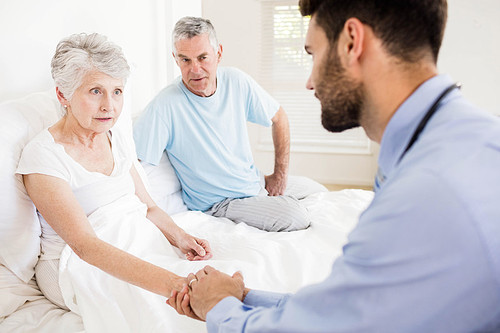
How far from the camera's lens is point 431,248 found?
0.71 metres

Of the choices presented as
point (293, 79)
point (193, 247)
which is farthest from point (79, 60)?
point (293, 79)

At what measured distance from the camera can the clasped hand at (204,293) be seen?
3.89 ft

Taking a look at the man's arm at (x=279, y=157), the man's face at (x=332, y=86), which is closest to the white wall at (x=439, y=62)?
the man's arm at (x=279, y=157)

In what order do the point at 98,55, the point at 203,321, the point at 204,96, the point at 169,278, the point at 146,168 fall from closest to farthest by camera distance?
the point at 203,321 < the point at 169,278 < the point at 98,55 < the point at 146,168 < the point at 204,96

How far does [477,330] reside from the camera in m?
0.75

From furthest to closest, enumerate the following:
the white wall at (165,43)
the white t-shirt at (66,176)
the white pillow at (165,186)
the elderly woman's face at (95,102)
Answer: the white pillow at (165,186), the white wall at (165,43), the elderly woman's face at (95,102), the white t-shirt at (66,176)

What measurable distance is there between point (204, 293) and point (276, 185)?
1.64 metres

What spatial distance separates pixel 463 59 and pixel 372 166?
131 cm

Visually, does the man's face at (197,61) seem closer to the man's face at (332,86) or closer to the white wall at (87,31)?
the white wall at (87,31)

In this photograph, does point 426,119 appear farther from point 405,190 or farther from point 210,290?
point 210,290

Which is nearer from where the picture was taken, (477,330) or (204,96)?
(477,330)

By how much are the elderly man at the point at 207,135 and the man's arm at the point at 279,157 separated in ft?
0.66

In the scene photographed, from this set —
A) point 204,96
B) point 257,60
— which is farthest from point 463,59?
point 204,96

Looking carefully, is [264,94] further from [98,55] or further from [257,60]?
[257,60]
